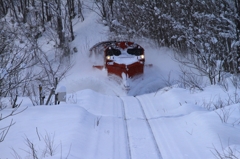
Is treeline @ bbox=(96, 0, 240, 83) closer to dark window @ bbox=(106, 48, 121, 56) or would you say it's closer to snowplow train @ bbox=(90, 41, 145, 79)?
snowplow train @ bbox=(90, 41, 145, 79)

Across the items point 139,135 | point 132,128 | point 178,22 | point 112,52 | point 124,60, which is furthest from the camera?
point 178,22

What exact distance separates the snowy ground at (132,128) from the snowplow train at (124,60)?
11.2 ft

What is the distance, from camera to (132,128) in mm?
7047

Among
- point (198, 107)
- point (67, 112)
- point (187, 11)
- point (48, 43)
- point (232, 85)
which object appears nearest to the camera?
point (67, 112)

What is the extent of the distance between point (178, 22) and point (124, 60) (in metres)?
5.72

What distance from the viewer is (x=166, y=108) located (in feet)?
30.0

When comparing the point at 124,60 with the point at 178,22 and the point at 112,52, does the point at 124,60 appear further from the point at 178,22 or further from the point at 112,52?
the point at 178,22

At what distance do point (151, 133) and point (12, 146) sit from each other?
2754mm

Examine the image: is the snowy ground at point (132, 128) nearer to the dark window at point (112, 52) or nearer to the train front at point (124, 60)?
the train front at point (124, 60)

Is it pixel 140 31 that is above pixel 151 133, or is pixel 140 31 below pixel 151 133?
above

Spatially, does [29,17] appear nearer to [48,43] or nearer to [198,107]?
[48,43]

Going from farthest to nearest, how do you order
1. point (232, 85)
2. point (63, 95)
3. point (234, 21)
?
point (234, 21)
point (232, 85)
point (63, 95)

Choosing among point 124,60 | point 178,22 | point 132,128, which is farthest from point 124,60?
point 132,128

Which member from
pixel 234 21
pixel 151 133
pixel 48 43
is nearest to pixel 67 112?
pixel 151 133
